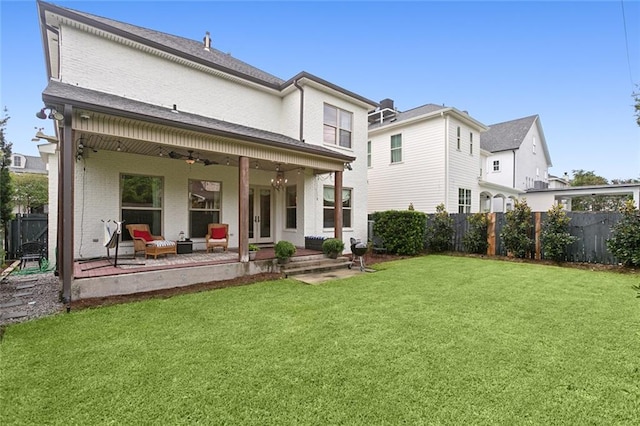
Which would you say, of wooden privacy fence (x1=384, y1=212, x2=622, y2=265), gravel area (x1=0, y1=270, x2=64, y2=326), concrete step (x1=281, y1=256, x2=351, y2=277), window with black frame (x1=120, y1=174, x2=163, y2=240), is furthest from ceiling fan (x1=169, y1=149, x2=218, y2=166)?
wooden privacy fence (x1=384, y1=212, x2=622, y2=265)

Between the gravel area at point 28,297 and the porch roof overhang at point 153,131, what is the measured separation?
330 centimetres

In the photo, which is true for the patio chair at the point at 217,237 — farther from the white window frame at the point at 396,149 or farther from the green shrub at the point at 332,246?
the white window frame at the point at 396,149

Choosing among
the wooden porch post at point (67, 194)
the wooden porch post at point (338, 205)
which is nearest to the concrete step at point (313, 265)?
the wooden porch post at point (338, 205)

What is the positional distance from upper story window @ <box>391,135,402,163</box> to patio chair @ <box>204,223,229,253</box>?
10700 mm

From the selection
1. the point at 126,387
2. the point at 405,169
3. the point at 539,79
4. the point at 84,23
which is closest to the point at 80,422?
the point at 126,387

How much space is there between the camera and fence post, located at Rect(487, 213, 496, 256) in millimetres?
11633

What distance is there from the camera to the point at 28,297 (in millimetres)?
5844

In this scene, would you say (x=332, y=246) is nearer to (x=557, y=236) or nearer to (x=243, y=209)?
(x=243, y=209)

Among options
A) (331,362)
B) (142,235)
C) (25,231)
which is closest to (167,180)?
(142,235)

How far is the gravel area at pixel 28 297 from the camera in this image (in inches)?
193

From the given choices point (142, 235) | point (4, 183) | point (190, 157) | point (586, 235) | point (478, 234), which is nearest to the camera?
point (190, 157)

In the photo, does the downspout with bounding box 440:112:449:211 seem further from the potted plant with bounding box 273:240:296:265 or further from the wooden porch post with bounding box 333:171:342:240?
the potted plant with bounding box 273:240:296:265

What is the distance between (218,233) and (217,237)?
133 mm

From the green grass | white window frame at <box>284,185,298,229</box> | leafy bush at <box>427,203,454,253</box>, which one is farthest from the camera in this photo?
leafy bush at <box>427,203,454,253</box>
